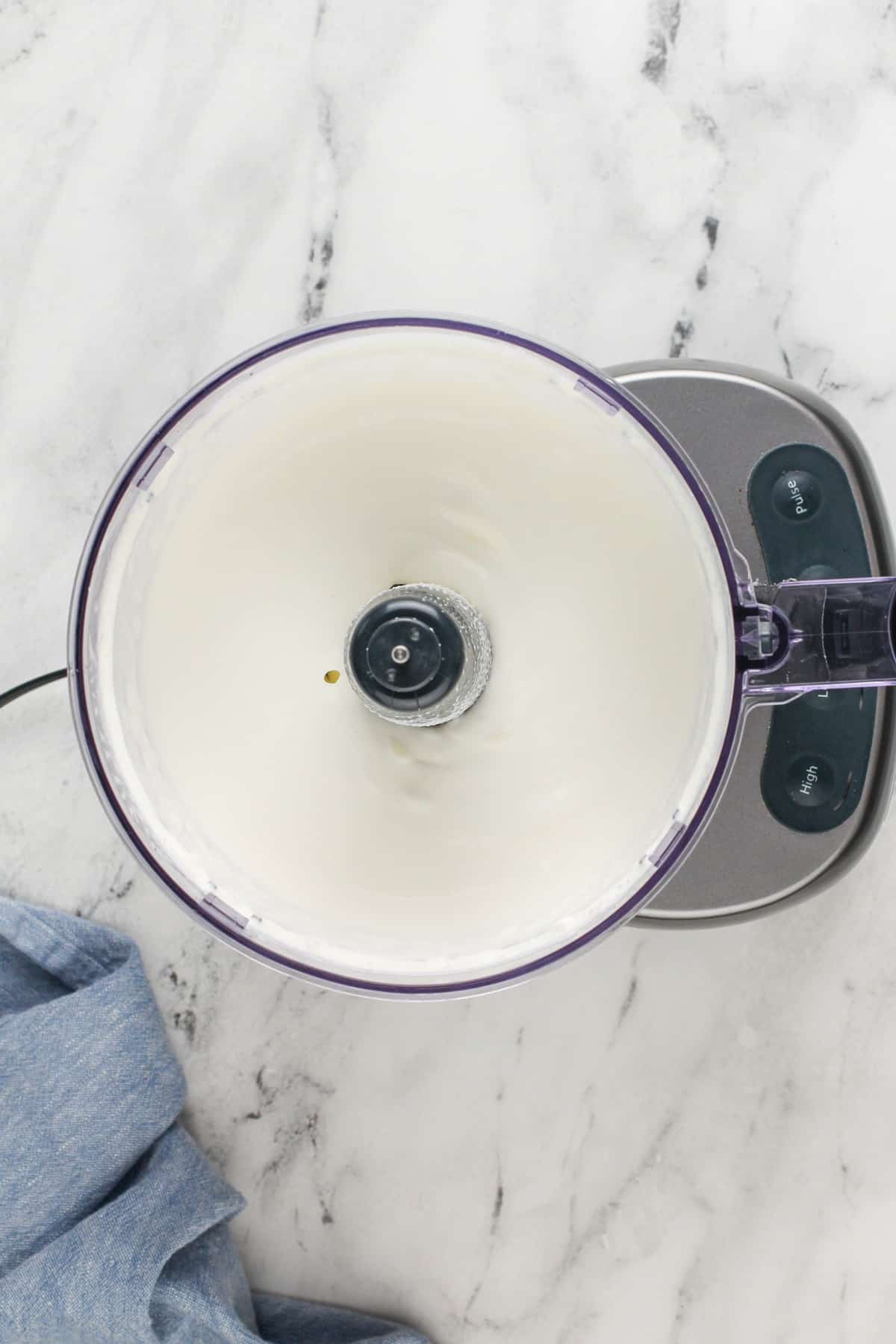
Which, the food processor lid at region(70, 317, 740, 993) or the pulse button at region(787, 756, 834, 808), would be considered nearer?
the food processor lid at region(70, 317, 740, 993)

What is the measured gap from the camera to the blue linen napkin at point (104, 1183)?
1.74 ft

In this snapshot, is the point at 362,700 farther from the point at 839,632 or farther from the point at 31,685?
the point at 31,685

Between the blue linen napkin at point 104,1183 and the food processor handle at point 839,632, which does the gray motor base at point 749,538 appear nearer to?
the food processor handle at point 839,632

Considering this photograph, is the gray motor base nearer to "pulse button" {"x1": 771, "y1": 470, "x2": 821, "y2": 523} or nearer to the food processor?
"pulse button" {"x1": 771, "y1": 470, "x2": 821, "y2": 523}

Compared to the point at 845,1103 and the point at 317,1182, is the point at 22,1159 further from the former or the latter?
the point at 845,1103

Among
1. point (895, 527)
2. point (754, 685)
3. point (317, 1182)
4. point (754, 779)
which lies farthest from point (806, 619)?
point (317, 1182)

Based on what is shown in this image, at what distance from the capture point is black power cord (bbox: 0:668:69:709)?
0.56m

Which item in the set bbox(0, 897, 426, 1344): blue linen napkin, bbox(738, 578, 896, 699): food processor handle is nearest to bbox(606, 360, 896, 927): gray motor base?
bbox(738, 578, 896, 699): food processor handle

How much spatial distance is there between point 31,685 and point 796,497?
37cm

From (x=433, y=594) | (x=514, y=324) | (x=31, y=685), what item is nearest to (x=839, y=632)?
(x=433, y=594)

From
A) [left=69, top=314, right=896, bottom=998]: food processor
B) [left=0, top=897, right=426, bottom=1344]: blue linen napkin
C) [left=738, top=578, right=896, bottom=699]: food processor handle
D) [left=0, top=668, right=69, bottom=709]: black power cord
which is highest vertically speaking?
[left=738, top=578, right=896, bottom=699]: food processor handle

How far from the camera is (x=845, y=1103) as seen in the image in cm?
56

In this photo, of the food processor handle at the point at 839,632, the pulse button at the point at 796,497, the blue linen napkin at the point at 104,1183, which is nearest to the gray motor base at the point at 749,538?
the pulse button at the point at 796,497

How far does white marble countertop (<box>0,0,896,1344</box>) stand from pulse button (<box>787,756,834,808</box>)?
0.12m
